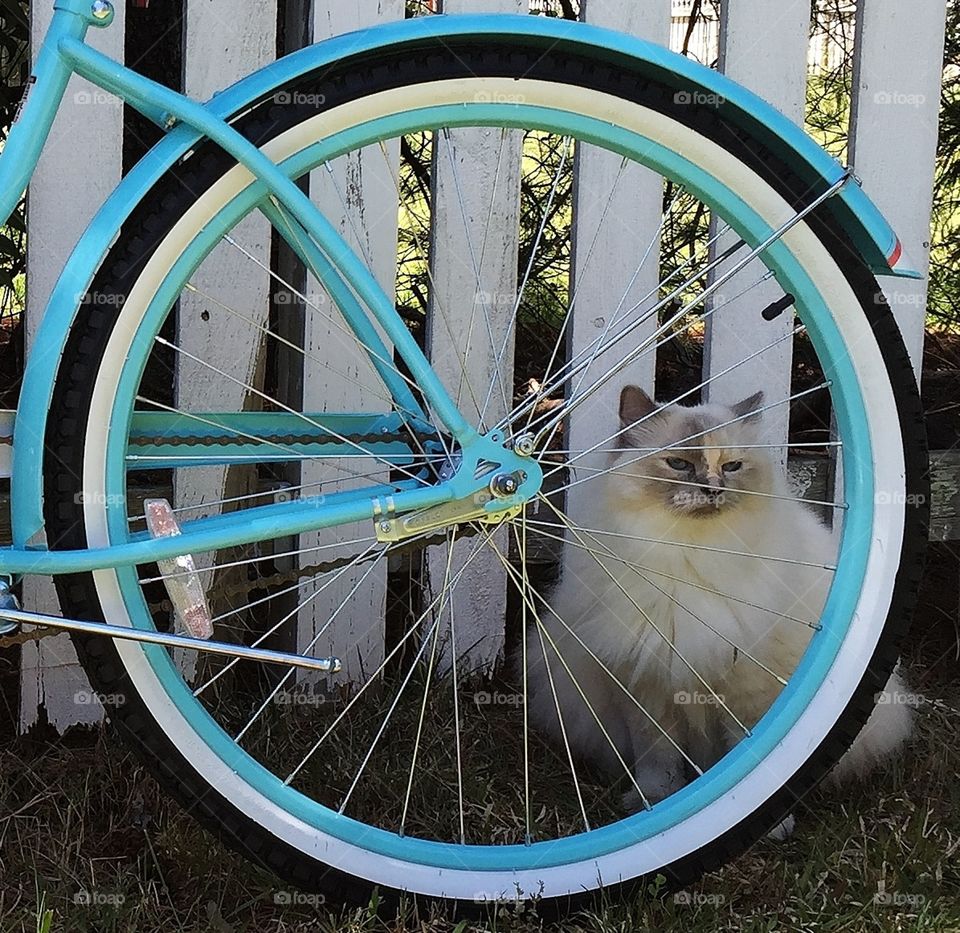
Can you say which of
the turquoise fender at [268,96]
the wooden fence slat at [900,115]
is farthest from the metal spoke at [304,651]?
the wooden fence slat at [900,115]

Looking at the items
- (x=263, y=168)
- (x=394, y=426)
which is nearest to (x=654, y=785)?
(x=394, y=426)

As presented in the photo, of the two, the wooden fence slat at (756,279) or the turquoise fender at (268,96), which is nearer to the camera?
the turquoise fender at (268,96)

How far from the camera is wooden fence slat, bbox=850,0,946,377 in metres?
2.57

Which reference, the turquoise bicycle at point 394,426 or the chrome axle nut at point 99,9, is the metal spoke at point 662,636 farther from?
the chrome axle nut at point 99,9

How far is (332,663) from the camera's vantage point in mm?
1591

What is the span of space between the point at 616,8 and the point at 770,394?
0.83 m

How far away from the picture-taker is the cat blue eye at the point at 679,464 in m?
2.36

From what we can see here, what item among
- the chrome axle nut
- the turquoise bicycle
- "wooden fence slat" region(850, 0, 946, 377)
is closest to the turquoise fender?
the turquoise bicycle

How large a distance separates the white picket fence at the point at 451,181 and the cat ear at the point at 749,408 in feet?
0.77

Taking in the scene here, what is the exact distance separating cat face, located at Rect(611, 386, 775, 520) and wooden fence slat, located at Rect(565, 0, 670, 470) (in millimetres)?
180

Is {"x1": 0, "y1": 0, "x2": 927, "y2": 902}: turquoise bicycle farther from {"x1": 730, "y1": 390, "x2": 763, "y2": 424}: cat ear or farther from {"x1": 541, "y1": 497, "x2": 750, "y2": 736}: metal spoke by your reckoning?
{"x1": 730, "y1": 390, "x2": 763, "y2": 424}: cat ear

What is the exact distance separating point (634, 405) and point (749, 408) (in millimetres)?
218

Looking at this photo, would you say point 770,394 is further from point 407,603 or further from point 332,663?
point 332,663

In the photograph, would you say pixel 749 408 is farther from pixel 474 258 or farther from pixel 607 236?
pixel 474 258
